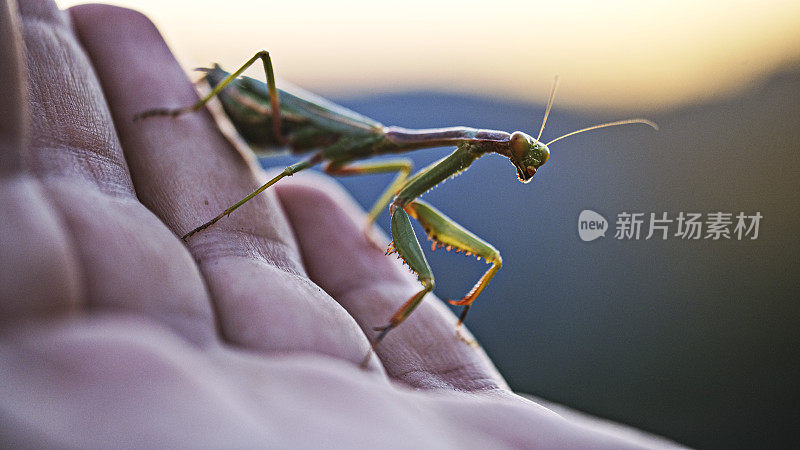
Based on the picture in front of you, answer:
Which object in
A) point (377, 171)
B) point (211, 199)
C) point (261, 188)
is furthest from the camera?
point (377, 171)

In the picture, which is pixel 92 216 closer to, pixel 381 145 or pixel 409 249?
pixel 409 249

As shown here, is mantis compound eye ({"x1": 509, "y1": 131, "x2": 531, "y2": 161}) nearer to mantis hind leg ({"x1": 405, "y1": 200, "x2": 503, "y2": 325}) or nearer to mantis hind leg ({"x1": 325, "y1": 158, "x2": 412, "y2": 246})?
mantis hind leg ({"x1": 405, "y1": 200, "x2": 503, "y2": 325})

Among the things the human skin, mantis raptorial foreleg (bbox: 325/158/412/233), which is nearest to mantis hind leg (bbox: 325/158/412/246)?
mantis raptorial foreleg (bbox: 325/158/412/233)

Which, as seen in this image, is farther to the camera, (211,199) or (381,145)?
(381,145)

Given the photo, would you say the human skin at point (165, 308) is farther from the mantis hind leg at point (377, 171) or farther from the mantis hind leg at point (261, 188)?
the mantis hind leg at point (377, 171)

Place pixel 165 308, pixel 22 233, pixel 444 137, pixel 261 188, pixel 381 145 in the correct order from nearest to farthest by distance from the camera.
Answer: pixel 22 233, pixel 165 308, pixel 261 188, pixel 444 137, pixel 381 145

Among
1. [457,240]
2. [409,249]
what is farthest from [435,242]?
[409,249]
